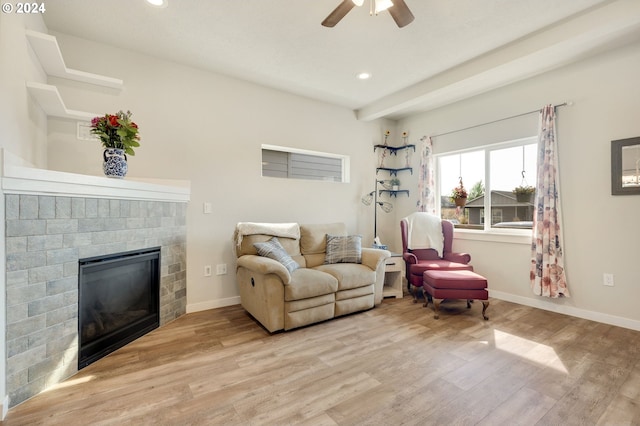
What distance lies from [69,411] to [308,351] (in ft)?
4.91

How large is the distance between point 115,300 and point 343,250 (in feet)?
7.69

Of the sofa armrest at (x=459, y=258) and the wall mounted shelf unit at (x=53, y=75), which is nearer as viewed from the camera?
the wall mounted shelf unit at (x=53, y=75)

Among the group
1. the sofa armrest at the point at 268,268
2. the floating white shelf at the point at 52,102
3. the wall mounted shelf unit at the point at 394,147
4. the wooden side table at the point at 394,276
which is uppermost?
the wall mounted shelf unit at the point at 394,147

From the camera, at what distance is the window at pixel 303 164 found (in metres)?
3.90

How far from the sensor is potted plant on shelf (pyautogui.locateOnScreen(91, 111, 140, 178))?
226 cm

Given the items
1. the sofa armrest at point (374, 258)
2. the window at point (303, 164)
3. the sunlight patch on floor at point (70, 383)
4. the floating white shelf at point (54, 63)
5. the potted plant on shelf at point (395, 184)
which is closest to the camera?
the sunlight patch on floor at point (70, 383)

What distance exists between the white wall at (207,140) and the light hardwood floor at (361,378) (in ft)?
3.45

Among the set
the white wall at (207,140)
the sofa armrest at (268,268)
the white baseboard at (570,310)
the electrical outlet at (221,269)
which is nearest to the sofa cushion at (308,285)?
the sofa armrest at (268,268)

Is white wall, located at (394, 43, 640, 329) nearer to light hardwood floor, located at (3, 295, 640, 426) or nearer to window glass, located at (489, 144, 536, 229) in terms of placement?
window glass, located at (489, 144, 536, 229)

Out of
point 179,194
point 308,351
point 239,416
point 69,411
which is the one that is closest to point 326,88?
point 179,194

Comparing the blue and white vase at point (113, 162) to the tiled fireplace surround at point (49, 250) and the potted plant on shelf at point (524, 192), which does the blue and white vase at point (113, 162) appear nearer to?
the tiled fireplace surround at point (49, 250)

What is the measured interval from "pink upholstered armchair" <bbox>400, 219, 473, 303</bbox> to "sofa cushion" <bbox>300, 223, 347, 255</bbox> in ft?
3.51

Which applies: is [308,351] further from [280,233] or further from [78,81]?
[78,81]

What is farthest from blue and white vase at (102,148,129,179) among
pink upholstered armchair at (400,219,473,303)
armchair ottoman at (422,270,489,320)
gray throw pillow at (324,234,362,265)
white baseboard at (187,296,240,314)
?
pink upholstered armchair at (400,219,473,303)
